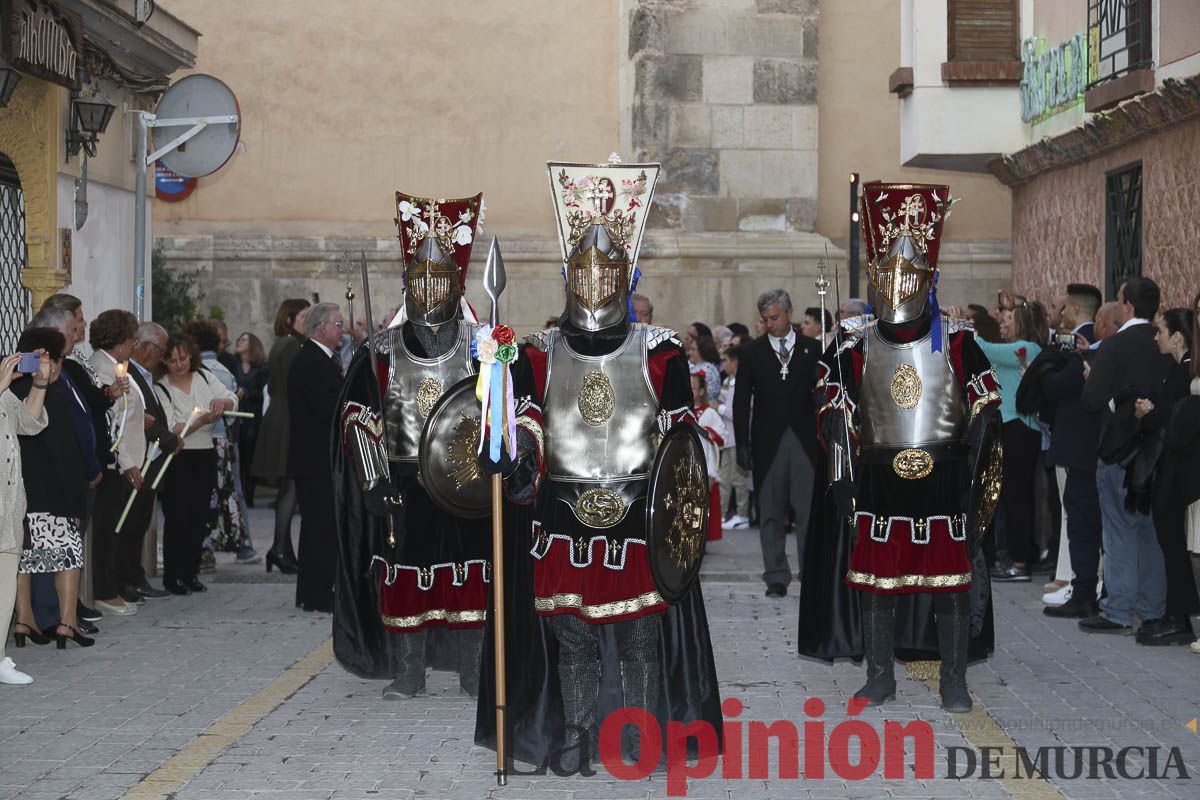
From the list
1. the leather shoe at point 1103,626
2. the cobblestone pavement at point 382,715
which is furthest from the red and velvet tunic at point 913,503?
the leather shoe at point 1103,626

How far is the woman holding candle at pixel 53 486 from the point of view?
928 centimetres

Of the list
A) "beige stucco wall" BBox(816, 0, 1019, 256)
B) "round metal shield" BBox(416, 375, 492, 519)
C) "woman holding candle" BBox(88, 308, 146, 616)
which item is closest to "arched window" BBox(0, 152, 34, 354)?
"woman holding candle" BBox(88, 308, 146, 616)

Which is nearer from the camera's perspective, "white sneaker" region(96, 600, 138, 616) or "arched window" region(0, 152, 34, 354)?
"white sneaker" region(96, 600, 138, 616)

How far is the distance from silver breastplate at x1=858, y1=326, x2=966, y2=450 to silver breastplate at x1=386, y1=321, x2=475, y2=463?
1.92 meters

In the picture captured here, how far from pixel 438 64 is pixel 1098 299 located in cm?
1089

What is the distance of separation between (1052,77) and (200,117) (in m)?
8.32

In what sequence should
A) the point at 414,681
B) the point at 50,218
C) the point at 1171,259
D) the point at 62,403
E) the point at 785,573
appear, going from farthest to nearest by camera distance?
the point at 1171,259 → the point at 50,218 → the point at 785,573 → the point at 62,403 → the point at 414,681

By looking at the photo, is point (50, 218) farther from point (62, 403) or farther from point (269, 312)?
point (269, 312)

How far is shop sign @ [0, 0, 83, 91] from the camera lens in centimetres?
1152

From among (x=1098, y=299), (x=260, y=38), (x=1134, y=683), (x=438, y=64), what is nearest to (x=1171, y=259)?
(x=1098, y=299)

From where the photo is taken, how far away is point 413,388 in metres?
8.45

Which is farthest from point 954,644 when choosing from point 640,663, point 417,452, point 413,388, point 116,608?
point 116,608

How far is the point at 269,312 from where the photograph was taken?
20250mm

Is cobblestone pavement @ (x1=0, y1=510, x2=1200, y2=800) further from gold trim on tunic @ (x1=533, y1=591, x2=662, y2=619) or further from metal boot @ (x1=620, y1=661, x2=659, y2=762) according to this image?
gold trim on tunic @ (x1=533, y1=591, x2=662, y2=619)
